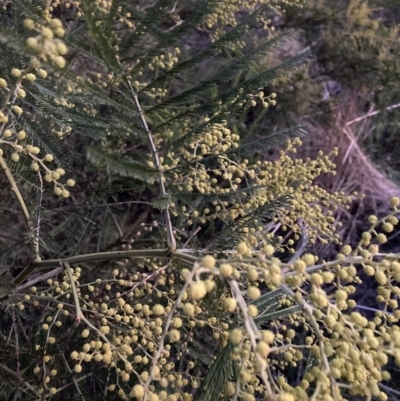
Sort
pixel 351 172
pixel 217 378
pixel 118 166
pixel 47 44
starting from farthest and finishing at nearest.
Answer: pixel 351 172, pixel 217 378, pixel 118 166, pixel 47 44

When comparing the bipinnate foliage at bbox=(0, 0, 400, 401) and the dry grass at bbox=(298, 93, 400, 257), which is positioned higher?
the bipinnate foliage at bbox=(0, 0, 400, 401)

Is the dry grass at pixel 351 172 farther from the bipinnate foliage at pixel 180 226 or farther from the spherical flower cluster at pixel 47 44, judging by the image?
the spherical flower cluster at pixel 47 44

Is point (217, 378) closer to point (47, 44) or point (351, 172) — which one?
point (47, 44)

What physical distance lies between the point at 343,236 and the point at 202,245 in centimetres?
Answer: 226

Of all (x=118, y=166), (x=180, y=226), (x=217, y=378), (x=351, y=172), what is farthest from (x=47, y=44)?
(x=351, y=172)

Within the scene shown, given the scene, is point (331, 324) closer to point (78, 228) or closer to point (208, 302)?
point (208, 302)

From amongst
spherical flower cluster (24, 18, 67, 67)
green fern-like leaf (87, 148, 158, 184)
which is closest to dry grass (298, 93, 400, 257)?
green fern-like leaf (87, 148, 158, 184)

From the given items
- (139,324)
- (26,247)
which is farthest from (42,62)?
(26,247)

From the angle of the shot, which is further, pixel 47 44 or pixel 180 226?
pixel 180 226

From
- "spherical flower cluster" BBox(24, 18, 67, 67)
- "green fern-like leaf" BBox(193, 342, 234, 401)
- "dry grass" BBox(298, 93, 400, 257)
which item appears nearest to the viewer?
"spherical flower cluster" BBox(24, 18, 67, 67)

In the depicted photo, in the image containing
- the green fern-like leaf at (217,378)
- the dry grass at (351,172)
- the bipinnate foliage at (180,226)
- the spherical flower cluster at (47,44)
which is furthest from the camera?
the dry grass at (351,172)

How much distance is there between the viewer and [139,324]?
4.37 ft

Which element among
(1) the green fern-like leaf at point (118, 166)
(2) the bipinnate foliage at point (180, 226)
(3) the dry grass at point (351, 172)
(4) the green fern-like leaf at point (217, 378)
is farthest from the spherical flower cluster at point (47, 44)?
(3) the dry grass at point (351, 172)

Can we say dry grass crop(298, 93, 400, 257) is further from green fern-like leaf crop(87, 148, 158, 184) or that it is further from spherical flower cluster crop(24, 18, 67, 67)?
spherical flower cluster crop(24, 18, 67, 67)
